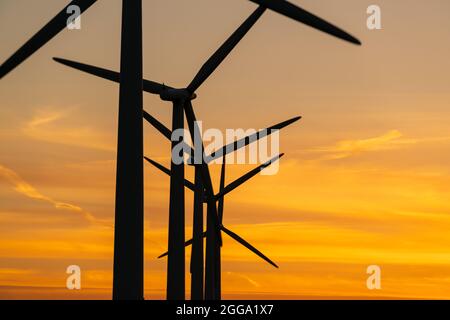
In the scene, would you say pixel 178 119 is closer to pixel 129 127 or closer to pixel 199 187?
pixel 199 187

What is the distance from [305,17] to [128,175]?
8.66 meters

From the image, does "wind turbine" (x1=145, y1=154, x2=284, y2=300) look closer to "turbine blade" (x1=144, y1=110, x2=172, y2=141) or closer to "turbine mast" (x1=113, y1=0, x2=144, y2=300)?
"turbine blade" (x1=144, y1=110, x2=172, y2=141)

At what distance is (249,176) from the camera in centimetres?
7200

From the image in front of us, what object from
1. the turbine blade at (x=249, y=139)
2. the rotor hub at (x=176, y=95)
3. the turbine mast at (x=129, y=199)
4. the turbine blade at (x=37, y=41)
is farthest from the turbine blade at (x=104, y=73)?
the turbine mast at (x=129, y=199)

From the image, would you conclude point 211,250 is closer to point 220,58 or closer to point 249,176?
point 249,176

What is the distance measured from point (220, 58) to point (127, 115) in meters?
19.6

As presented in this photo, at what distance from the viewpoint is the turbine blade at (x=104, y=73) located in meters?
53.2

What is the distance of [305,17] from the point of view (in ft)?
110

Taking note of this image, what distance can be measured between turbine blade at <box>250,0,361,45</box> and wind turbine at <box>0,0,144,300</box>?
570 centimetres

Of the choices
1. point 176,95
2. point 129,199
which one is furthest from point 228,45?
point 129,199
